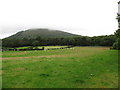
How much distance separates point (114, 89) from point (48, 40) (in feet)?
414

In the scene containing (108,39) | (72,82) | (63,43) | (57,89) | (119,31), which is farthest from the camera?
(63,43)

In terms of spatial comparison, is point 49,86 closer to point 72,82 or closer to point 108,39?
point 72,82

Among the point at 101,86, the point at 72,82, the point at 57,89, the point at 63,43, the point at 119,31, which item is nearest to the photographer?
the point at 57,89

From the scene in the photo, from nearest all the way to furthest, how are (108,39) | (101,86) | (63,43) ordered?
(101,86)
(108,39)
(63,43)

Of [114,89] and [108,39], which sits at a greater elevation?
[108,39]

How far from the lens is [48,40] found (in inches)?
5271

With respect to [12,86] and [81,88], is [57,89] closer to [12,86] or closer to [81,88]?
[81,88]

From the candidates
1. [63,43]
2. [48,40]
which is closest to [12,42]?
[48,40]

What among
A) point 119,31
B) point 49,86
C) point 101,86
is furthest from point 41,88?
point 119,31

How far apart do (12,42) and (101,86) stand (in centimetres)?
11987

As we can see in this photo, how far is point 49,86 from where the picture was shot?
957cm

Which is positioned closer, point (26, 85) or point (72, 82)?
point (26, 85)

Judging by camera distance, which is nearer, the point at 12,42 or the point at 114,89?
the point at 114,89

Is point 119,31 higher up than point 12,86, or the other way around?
point 119,31
